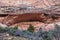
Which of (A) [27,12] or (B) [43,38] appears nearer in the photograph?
(B) [43,38]

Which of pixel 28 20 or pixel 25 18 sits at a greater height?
pixel 25 18

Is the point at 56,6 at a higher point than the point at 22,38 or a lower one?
higher

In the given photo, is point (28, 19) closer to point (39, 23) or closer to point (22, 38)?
point (39, 23)

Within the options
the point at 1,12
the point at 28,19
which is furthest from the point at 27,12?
the point at 1,12

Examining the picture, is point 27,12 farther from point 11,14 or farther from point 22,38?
point 22,38

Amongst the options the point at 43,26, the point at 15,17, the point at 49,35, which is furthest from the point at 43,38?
the point at 15,17

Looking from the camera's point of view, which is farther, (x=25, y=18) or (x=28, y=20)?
(x=28, y=20)

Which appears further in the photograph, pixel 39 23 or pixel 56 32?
pixel 39 23

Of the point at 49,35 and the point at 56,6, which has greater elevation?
the point at 56,6
